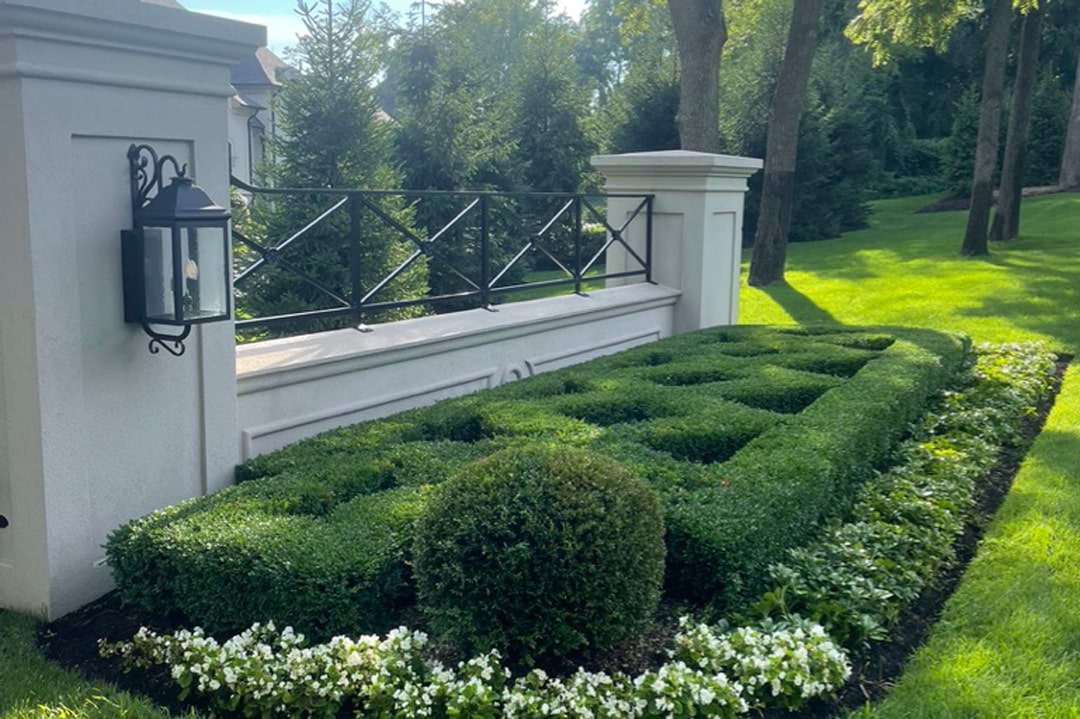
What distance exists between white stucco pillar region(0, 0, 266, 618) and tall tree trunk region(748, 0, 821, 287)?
1194 cm

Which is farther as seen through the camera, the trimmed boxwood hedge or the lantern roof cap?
the lantern roof cap

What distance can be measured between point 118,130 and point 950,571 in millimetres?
3644

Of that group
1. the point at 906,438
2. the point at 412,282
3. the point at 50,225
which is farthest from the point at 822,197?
the point at 50,225

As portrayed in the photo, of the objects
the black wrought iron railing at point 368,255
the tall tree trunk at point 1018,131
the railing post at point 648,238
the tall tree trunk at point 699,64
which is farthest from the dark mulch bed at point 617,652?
the tall tree trunk at point 1018,131

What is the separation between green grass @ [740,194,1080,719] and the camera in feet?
10.2

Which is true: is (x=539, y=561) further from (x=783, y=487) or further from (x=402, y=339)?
(x=402, y=339)

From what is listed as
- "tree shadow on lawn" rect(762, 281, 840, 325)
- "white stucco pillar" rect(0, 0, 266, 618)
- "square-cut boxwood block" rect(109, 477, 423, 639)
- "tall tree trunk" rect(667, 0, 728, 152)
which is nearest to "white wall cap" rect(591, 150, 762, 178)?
"tree shadow on lawn" rect(762, 281, 840, 325)

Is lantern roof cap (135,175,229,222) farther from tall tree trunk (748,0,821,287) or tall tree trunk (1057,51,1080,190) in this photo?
tall tree trunk (1057,51,1080,190)

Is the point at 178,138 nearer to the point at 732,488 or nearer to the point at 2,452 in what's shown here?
the point at 2,452

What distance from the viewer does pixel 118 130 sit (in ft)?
12.0

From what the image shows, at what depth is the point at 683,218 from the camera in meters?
8.59

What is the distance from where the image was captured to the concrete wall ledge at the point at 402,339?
4746mm

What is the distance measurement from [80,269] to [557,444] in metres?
2.08

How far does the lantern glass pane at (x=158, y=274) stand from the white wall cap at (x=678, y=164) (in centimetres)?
525
